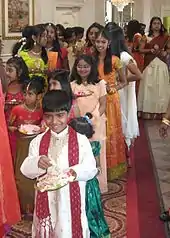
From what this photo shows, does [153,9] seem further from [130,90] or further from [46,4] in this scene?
[130,90]

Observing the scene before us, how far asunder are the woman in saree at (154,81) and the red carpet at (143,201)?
7.27ft

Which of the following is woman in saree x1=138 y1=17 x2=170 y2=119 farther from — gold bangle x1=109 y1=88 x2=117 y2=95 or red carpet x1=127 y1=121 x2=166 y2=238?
gold bangle x1=109 y1=88 x2=117 y2=95

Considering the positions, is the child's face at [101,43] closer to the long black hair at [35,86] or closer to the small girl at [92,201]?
the long black hair at [35,86]

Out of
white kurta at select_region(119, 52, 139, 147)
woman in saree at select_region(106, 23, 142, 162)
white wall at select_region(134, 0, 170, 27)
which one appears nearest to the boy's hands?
woman in saree at select_region(106, 23, 142, 162)

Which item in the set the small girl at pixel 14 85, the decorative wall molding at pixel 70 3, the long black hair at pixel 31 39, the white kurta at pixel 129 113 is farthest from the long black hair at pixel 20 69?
the decorative wall molding at pixel 70 3

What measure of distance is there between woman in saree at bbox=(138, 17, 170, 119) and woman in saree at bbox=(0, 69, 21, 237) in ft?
16.8

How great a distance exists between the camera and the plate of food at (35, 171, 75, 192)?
243 cm

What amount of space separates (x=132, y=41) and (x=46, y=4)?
2234 millimetres

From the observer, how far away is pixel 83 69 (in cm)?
409

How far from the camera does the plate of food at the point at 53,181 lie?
7.97ft

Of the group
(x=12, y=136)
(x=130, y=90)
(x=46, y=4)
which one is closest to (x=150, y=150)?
(x=130, y=90)

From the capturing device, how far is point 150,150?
20.4 ft

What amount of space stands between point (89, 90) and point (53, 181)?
1789 mm

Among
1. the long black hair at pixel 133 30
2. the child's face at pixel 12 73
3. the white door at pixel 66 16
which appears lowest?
the child's face at pixel 12 73
